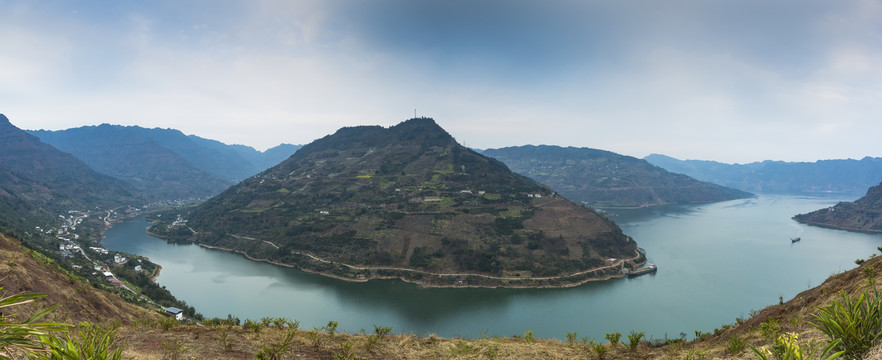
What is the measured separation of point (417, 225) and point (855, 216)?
146291 millimetres

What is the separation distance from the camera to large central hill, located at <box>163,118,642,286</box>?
5769cm

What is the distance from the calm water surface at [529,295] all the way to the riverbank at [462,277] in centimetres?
149

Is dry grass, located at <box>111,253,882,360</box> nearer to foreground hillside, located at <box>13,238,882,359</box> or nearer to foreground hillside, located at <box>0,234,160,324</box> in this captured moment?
foreground hillside, located at <box>13,238,882,359</box>

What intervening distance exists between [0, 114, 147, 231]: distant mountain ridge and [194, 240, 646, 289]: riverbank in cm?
7742

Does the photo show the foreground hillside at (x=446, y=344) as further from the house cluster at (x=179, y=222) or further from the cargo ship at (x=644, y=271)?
the house cluster at (x=179, y=222)

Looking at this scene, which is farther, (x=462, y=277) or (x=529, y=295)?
(x=462, y=277)

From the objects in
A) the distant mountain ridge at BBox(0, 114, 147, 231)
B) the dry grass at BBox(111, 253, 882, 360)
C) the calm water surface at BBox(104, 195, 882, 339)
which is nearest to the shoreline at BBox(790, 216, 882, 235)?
the calm water surface at BBox(104, 195, 882, 339)

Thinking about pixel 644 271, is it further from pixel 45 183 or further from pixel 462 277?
pixel 45 183

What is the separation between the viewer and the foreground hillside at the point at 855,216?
107m

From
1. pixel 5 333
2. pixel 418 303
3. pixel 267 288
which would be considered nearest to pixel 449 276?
pixel 418 303

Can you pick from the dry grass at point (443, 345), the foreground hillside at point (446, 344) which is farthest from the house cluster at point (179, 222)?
the dry grass at point (443, 345)

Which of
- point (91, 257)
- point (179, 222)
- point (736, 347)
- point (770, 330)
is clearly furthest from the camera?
point (179, 222)

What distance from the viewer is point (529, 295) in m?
50.1

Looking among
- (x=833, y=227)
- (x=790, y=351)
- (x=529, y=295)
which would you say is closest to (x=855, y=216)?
(x=833, y=227)
